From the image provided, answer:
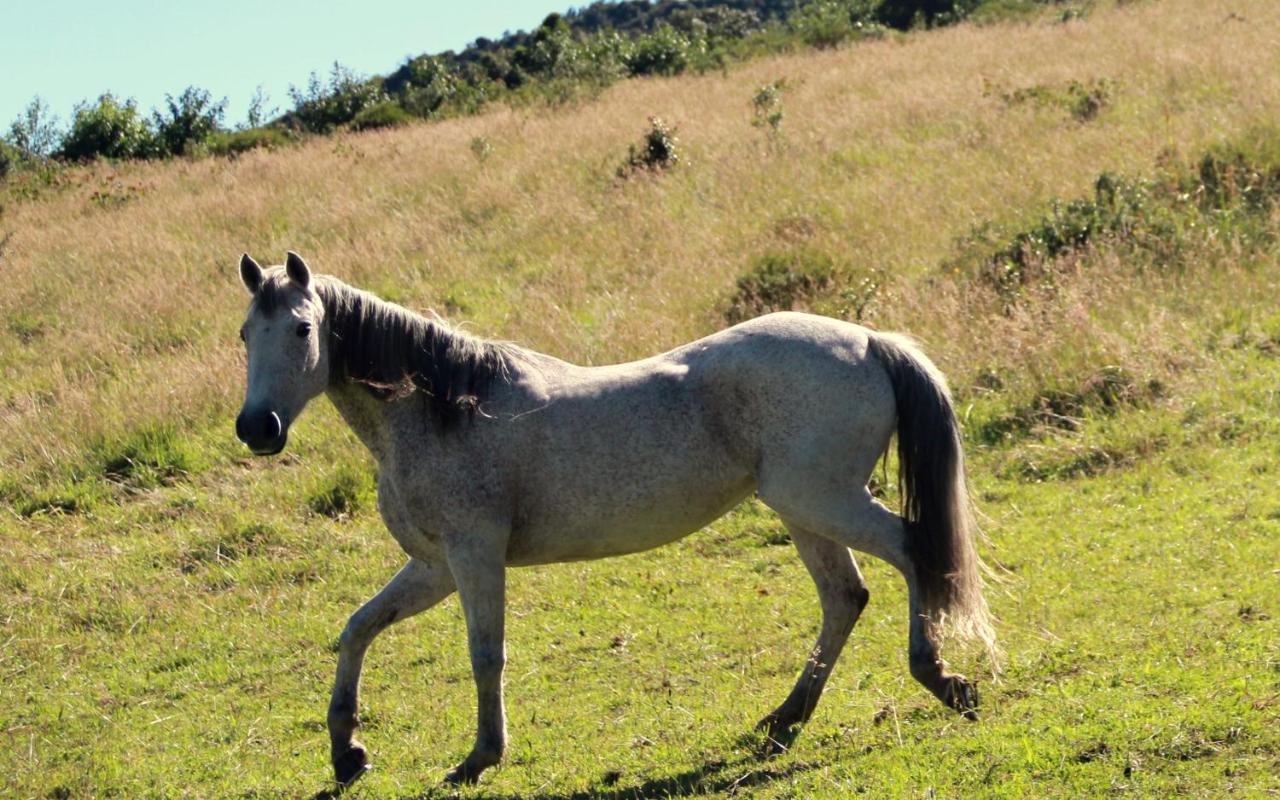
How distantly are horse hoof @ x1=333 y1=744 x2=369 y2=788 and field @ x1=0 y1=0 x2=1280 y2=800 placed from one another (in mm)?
88

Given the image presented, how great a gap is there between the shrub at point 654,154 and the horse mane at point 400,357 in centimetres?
1192

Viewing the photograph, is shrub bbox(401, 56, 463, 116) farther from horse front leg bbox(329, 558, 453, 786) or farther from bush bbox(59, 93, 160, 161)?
horse front leg bbox(329, 558, 453, 786)

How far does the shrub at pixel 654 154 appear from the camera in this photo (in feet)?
56.5

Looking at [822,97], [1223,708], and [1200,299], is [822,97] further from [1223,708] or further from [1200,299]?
[1223,708]

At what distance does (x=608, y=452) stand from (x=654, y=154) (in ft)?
41.2

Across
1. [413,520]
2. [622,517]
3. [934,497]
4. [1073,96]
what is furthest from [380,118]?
[934,497]

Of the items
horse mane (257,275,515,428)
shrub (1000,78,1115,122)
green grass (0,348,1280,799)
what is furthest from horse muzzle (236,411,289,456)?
shrub (1000,78,1115,122)

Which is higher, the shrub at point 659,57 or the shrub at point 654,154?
the shrub at point 659,57

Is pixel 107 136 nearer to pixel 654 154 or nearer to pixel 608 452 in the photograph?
pixel 654 154

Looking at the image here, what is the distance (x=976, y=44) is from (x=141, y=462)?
15.6 metres

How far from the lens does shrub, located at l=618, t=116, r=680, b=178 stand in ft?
56.5

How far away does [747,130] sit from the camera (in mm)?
18234

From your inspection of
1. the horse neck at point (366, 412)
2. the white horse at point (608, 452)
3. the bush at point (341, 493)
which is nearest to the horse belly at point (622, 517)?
the white horse at point (608, 452)

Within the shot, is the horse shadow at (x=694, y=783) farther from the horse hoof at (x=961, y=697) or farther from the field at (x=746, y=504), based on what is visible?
the horse hoof at (x=961, y=697)
